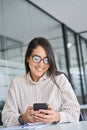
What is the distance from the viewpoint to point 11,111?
1.52 metres

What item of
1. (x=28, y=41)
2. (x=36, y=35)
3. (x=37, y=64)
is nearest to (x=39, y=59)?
(x=37, y=64)

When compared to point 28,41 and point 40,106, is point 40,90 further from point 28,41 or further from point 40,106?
point 28,41

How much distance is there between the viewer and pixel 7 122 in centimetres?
149

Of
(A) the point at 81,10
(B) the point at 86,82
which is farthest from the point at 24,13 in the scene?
(B) the point at 86,82

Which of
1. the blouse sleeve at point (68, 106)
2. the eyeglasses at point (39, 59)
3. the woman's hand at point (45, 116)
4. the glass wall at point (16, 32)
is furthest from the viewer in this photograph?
the glass wall at point (16, 32)

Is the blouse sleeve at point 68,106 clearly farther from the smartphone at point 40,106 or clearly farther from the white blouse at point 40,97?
the smartphone at point 40,106

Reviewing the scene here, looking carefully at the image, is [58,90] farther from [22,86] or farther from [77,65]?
[77,65]

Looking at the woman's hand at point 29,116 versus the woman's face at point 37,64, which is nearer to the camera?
the woman's hand at point 29,116

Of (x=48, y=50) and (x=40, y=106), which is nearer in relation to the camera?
(x=40, y=106)

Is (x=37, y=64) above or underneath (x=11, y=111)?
above

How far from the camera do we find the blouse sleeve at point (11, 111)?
1465 mm

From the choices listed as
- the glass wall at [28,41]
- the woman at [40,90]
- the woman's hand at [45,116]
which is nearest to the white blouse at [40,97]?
the woman at [40,90]

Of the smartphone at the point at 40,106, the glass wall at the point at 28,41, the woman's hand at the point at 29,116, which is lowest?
the woman's hand at the point at 29,116

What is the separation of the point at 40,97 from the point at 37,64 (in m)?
0.21
